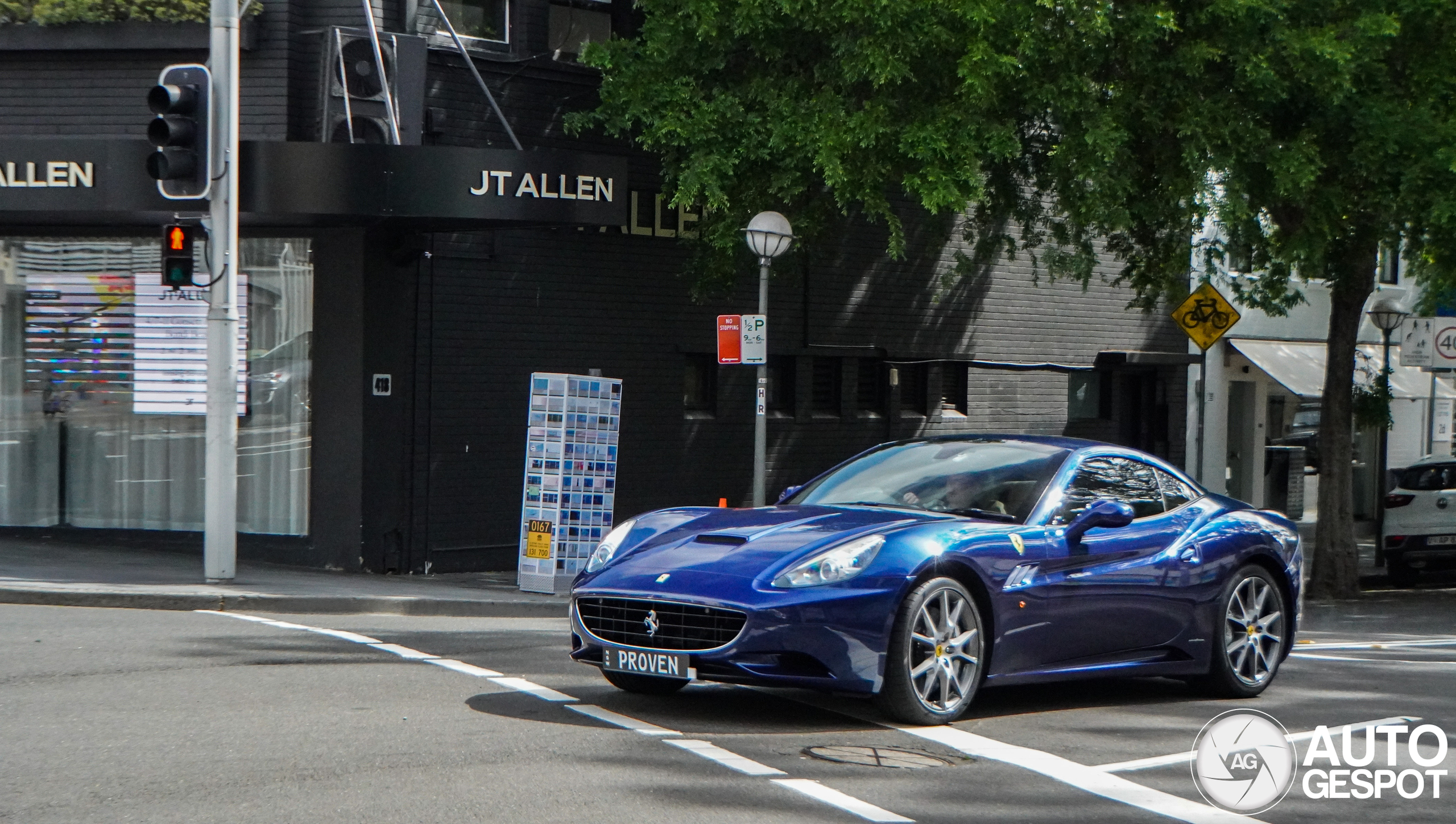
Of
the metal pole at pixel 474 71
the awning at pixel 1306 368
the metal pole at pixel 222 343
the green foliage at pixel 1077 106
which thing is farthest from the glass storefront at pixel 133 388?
the awning at pixel 1306 368

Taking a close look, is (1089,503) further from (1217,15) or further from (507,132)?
(507,132)

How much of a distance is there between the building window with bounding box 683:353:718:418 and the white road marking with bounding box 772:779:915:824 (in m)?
12.7

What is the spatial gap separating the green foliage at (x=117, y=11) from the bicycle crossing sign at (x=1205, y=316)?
9762 millimetres

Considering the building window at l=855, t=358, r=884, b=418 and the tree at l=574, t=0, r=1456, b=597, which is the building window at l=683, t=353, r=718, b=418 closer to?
the building window at l=855, t=358, r=884, b=418

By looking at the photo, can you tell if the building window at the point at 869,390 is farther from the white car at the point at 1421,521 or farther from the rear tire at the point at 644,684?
the rear tire at the point at 644,684

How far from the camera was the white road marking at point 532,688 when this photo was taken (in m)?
8.21

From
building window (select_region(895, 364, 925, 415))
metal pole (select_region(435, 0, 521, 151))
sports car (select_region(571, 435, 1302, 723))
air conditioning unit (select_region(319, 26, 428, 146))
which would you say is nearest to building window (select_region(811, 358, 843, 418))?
building window (select_region(895, 364, 925, 415))

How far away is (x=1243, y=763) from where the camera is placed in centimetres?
724

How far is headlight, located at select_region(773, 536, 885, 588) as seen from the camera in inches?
285

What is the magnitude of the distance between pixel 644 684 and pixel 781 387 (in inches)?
476

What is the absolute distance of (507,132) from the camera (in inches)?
636

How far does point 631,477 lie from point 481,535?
205 centimetres

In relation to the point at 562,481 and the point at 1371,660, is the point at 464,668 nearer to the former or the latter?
the point at 562,481

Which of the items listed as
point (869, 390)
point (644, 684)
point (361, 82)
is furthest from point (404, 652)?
point (869, 390)
